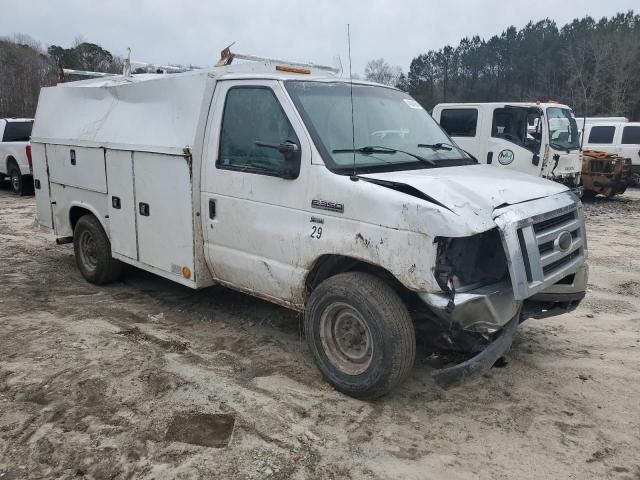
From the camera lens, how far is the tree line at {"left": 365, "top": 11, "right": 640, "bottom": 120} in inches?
1527

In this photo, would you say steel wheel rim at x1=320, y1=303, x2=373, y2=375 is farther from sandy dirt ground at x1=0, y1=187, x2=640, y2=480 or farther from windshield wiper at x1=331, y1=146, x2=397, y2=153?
windshield wiper at x1=331, y1=146, x2=397, y2=153

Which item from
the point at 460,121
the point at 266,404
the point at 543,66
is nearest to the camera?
the point at 266,404

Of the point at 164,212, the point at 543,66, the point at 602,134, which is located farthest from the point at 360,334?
the point at 543,66

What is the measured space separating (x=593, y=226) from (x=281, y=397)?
9.01 m

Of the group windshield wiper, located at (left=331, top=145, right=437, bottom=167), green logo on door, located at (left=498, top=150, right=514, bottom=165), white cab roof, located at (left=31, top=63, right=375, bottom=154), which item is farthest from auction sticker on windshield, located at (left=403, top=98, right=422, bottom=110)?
green logo on door, located at (left=498, top=150, right=514, bottom=165)

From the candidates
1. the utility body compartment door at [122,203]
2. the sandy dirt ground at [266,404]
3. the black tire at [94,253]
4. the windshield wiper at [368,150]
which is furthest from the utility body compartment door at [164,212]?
the windshield wiper at [368,150]

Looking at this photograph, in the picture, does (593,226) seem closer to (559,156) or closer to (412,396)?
(559,156)

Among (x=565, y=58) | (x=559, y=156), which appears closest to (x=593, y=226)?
(x=559, y=156)

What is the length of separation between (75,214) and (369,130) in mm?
4118

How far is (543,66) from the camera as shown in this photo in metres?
49.0

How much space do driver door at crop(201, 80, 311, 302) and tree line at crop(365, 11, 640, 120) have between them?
118ft

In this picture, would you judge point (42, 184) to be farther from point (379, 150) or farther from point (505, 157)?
point (505, 157)

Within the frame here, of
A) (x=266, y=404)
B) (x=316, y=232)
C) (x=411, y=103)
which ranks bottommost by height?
(x=266, y=404)

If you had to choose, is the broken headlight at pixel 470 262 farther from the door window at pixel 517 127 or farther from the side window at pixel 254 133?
the door window at pixel 517 127
